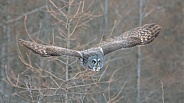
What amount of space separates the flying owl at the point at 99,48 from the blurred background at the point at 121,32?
4.18 metres

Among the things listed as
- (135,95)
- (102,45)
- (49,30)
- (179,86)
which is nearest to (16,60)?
(49,30)

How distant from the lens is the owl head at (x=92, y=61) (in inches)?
339

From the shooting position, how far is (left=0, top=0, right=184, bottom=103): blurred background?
18750mm

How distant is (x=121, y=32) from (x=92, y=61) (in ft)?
41.9

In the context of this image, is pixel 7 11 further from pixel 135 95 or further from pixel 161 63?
pixel 161 63

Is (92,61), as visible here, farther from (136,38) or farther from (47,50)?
(136,38)

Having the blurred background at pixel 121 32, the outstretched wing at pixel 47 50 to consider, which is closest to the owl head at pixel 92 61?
the outstretched wing at pixel 47 50

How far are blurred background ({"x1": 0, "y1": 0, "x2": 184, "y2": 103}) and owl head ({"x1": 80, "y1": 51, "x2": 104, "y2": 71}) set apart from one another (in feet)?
15.8

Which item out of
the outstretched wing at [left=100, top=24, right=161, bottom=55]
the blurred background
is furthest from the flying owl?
the blurred background

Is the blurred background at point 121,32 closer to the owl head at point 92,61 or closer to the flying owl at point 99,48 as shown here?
the flying owl at point 99,48

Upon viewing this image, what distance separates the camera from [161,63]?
86.6ft

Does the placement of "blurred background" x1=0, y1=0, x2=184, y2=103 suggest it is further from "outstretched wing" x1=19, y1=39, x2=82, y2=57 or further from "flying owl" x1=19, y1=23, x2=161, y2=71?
"outstretched wing" x1=19, y1=39, x2=82, y2=57

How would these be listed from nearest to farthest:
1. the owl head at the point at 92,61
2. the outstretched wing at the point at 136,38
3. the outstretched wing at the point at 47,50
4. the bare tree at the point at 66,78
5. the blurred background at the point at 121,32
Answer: the bare tree at the point at 66,78, the outstretched wing at the point at 47,50, the owl head at the point at 92,61, the outstretched wing at the point at 136,38, the blurred background at the point at 121,32

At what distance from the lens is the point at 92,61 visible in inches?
340
